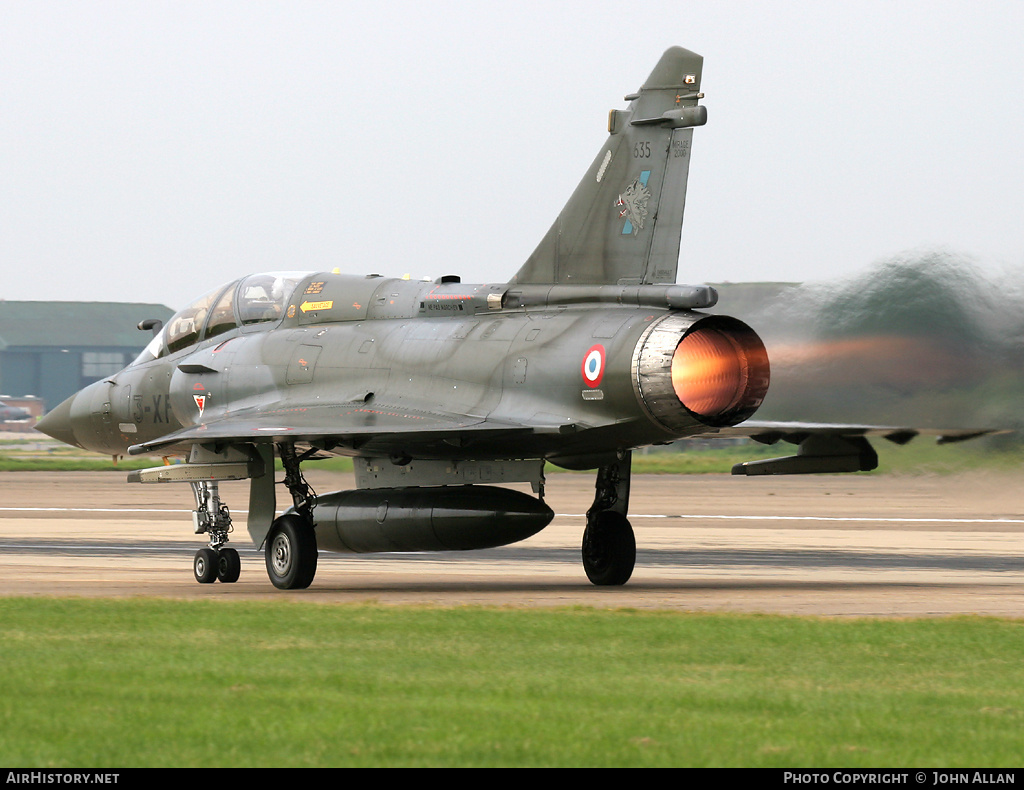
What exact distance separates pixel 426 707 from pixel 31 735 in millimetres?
2005

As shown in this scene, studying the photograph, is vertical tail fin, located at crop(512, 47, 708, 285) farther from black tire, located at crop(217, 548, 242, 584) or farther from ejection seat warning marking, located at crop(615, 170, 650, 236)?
black tire, located at crop(217, 548, 242, 584)

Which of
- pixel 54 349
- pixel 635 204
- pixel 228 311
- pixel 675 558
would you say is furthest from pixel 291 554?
pixel 54 349

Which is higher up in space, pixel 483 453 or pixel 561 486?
pixel 483 453

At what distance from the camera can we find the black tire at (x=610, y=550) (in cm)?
1670

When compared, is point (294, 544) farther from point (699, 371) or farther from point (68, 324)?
point (68, 324)

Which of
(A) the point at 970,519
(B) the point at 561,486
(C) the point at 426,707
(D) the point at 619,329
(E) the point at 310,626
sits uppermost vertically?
(D) the point at 619,329

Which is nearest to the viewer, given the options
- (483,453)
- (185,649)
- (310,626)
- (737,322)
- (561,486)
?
(185,649)

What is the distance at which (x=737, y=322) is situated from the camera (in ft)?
47.2

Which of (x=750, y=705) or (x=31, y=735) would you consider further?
(x=750, y=705)

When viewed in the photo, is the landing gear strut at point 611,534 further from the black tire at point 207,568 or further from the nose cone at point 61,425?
the nose cone at point 61,425

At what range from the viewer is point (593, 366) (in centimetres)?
1459

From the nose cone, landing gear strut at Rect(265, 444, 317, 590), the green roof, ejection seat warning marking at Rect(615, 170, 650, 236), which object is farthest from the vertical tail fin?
the green roof
